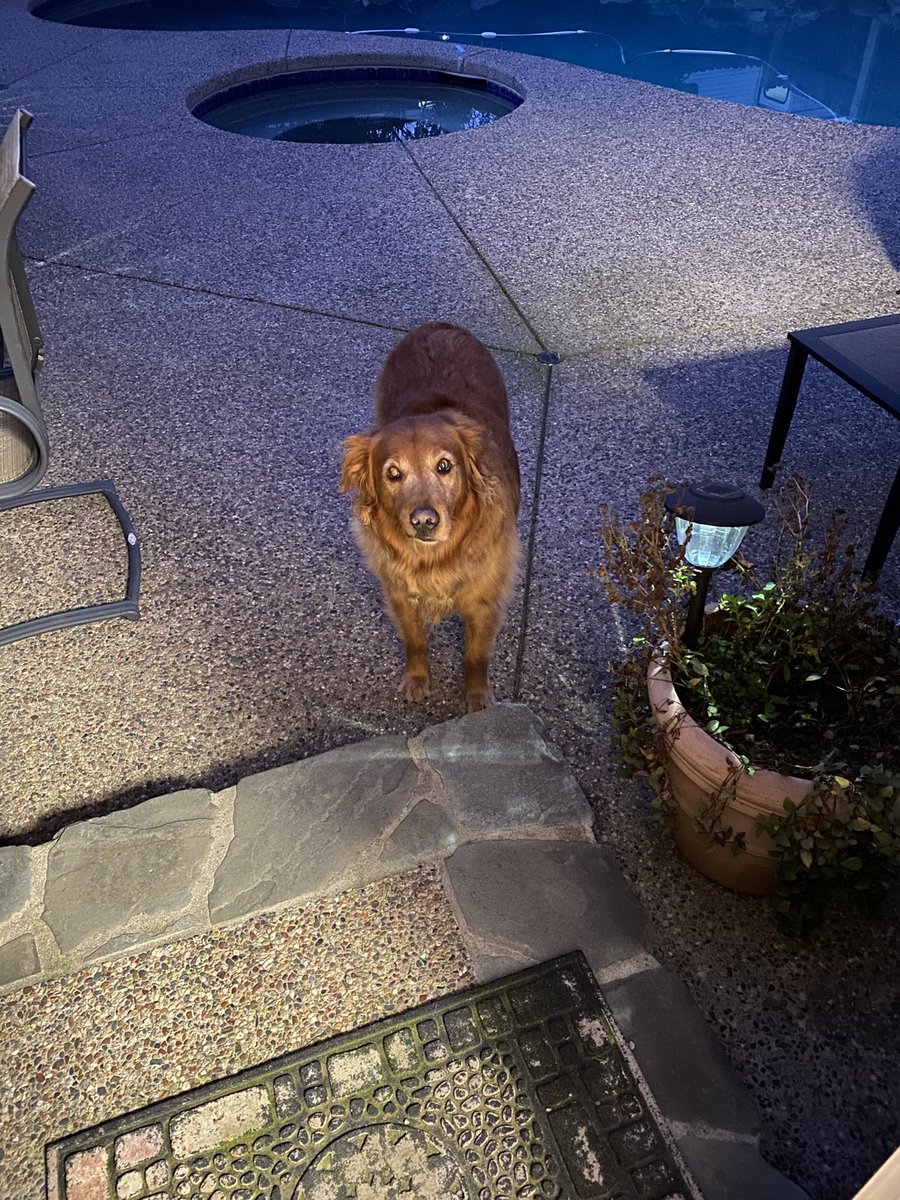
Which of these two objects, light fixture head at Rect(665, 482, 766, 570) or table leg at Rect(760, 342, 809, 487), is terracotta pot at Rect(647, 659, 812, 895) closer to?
light fixture head at Rect(665, 482, 766, 570)

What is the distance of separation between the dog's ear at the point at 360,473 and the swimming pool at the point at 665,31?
8116 millimetres

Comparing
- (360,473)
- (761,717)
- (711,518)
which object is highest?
(711,518)

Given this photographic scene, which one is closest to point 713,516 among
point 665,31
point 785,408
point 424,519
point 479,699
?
point 424,519

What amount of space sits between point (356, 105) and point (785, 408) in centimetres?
593

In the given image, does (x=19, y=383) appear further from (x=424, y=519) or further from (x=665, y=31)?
(x=665, y=31)

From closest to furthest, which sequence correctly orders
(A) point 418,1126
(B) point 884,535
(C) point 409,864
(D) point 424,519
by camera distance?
(A) point 418,1126 → (C) point 409,864 → (D) point 424,519 → (B) point 884,535

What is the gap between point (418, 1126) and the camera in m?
1.46

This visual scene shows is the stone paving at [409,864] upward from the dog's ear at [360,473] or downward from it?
downward

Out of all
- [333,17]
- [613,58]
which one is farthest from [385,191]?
[333,17]

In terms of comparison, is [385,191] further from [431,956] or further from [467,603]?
[431,956]

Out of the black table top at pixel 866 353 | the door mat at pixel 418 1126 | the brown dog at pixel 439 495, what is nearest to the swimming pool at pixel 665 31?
the black table top at pixel 866 353

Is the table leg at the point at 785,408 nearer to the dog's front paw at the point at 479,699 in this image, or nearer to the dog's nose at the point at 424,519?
the dog's front paw at the point at 479,699

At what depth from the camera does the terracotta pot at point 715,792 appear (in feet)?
5.31

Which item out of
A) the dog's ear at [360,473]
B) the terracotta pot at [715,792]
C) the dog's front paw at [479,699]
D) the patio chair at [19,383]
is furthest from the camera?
the dog's front paw at [479,699]
